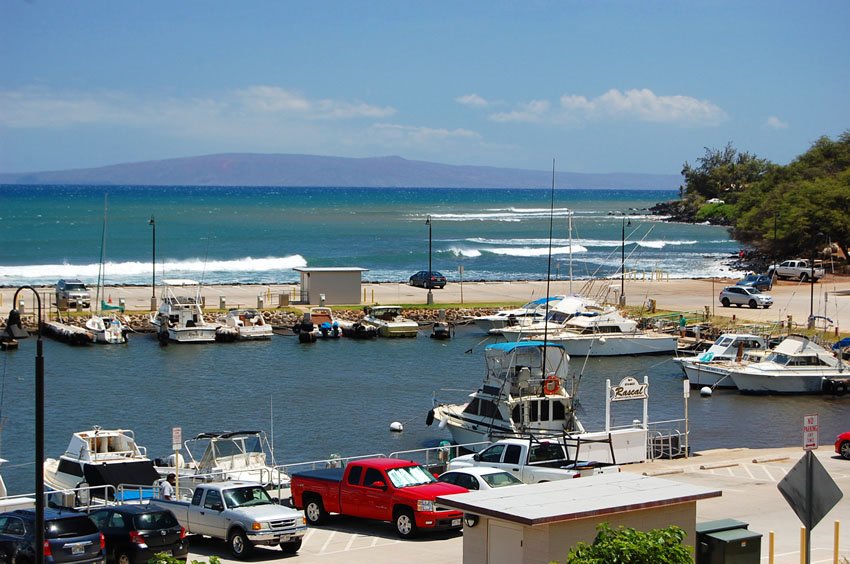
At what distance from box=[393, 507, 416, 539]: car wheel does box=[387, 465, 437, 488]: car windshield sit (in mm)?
574

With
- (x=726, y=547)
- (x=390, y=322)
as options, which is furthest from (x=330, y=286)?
(x=726, y=547)

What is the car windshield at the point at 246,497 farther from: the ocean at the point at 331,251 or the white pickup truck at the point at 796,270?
the white pickup truck at the point at 796,270

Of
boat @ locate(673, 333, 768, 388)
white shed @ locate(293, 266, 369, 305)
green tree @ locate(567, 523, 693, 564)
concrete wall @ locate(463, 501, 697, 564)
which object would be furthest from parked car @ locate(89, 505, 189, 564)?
white shed @ locate(293, 266, 369, 305)

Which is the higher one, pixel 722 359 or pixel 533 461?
pixel 722 359

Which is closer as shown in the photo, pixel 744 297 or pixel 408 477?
pixel 408 477

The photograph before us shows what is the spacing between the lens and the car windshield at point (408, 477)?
23.1 metres

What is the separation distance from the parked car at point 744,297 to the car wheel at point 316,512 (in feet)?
165

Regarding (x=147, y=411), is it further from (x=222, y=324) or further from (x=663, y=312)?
(x=663, y=312)

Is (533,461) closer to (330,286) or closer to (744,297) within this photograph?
(744,297)

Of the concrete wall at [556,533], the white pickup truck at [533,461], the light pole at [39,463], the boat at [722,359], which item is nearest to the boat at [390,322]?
the boat at [722,359]

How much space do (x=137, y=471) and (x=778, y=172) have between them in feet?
354

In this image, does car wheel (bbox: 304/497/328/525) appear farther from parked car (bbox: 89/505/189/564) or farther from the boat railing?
parked car (bbox: 89/505/189/564)

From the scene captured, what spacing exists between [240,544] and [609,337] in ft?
137

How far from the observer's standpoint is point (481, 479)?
23453 millimetres
